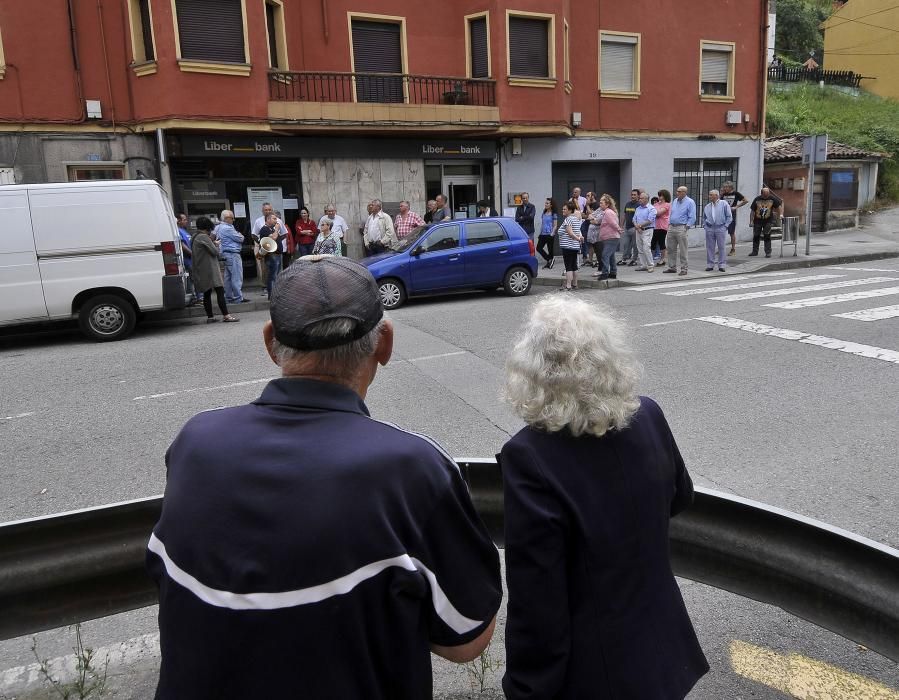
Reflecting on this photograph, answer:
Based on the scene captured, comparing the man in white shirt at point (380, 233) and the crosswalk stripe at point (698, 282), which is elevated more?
the man in white shirt at point (380, 233)

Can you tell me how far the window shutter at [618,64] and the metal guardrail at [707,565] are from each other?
19.5 meters

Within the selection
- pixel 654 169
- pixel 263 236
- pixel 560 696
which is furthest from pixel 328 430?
pixel 654 169

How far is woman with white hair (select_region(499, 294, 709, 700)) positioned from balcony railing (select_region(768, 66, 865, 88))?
123 feet

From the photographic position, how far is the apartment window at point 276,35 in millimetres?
16516

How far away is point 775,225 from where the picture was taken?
18984 mm

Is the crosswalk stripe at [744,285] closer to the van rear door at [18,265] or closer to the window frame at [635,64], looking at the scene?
the window frame at [635,64]

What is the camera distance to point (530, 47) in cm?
1859

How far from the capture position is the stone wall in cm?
1702

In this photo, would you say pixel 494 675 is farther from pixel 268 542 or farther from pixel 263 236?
pixel 263 236

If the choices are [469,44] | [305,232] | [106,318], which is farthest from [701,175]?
[106,318]

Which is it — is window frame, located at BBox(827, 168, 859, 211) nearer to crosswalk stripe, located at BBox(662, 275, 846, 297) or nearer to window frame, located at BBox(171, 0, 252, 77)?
crosswalk stripe, located at BBox(662, 275, 846, 297)

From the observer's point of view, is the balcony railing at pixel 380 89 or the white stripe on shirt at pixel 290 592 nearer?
the white stripe on shirt at pixel 290 592

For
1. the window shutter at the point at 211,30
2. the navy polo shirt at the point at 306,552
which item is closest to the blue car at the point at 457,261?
the window shutter at the point at 211,30

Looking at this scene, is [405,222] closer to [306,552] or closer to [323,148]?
[323,148]
